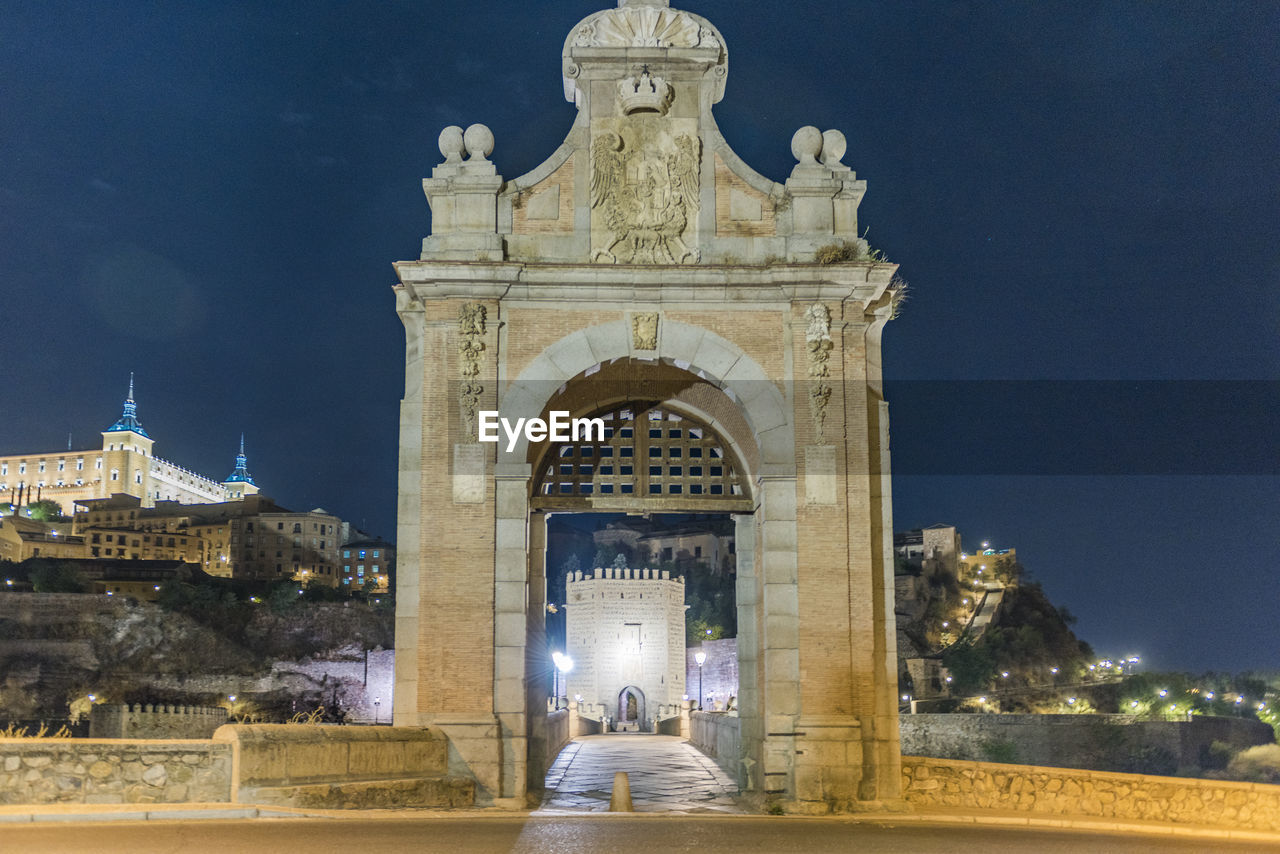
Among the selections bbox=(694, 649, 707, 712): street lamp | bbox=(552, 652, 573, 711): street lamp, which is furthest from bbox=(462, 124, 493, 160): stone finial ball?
bbox=(694, 649, 707, 712): street lamp

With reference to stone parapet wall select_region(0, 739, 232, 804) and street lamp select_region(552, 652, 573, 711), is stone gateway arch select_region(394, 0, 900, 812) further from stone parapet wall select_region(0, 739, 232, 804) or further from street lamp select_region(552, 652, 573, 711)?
street lamp select_region(552, 652, 573, 711)

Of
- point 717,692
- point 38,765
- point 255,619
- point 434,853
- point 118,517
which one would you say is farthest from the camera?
point 118,517

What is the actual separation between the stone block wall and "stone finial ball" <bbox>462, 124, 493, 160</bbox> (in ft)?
188

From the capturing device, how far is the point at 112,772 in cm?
1222

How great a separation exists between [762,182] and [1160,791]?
34.5 feet

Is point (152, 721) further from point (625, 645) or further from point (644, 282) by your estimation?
point (644, 282)

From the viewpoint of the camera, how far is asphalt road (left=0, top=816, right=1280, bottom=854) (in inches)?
407

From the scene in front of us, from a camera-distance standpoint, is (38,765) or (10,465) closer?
(38,765)

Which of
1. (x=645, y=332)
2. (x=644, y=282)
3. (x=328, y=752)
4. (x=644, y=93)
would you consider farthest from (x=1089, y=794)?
(x=644, y=93)

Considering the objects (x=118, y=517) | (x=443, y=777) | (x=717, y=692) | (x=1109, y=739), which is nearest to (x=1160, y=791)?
(x=443, y=777)

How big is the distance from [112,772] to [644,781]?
34.5 ft

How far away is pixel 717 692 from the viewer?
8381 centimetres

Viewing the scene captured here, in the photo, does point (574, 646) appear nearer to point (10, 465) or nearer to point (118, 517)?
point (118, 517)

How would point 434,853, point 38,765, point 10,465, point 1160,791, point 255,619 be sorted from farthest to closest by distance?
point 10,465 → point 255,619 → point 1160,791 → point 38,765 → point 434,853
